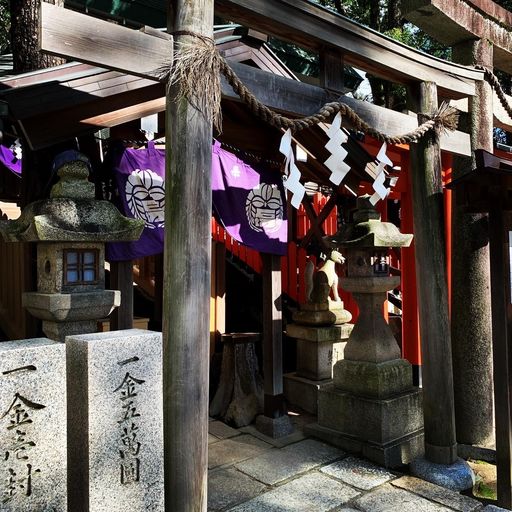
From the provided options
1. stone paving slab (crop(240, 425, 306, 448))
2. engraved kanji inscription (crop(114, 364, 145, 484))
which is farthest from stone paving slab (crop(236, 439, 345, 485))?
engraved kanji inscription (crop(114, 364, 145, 484))

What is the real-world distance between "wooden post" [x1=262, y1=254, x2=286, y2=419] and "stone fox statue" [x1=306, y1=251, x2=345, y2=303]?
151 centimetres

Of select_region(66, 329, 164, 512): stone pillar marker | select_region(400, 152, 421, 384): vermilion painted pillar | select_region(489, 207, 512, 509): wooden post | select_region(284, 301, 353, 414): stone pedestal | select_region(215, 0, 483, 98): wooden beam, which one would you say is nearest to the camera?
select_region(66, 329, 164, 512): stone pillar marker

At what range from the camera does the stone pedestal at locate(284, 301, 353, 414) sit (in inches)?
300

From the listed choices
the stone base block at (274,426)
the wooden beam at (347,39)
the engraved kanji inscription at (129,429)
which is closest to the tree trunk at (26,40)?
the wooden beam at (347,39)

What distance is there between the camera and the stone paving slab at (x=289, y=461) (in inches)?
205

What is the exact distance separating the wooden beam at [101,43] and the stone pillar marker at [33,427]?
6.12ft

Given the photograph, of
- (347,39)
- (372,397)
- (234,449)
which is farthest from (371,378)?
(347,39)

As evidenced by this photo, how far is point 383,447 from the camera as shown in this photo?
5.50 metres

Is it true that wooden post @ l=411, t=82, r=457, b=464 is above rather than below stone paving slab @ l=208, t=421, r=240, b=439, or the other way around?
above

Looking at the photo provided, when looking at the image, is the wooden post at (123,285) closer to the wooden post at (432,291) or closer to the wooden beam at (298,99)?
the wooden beam at (298,99)

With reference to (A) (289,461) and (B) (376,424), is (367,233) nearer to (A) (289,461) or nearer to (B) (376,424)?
(B) (376,424)

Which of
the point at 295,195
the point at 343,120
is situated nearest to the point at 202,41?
the point at 295,195

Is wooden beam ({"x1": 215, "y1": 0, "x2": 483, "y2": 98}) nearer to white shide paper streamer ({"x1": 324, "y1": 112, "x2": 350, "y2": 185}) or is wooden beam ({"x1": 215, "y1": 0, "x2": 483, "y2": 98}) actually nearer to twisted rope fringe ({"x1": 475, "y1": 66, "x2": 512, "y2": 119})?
twisted rope fringe ({"x1": 475, "y1": 66, "x2": 512, "y2": 119})

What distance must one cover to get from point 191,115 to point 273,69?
2698 mm
